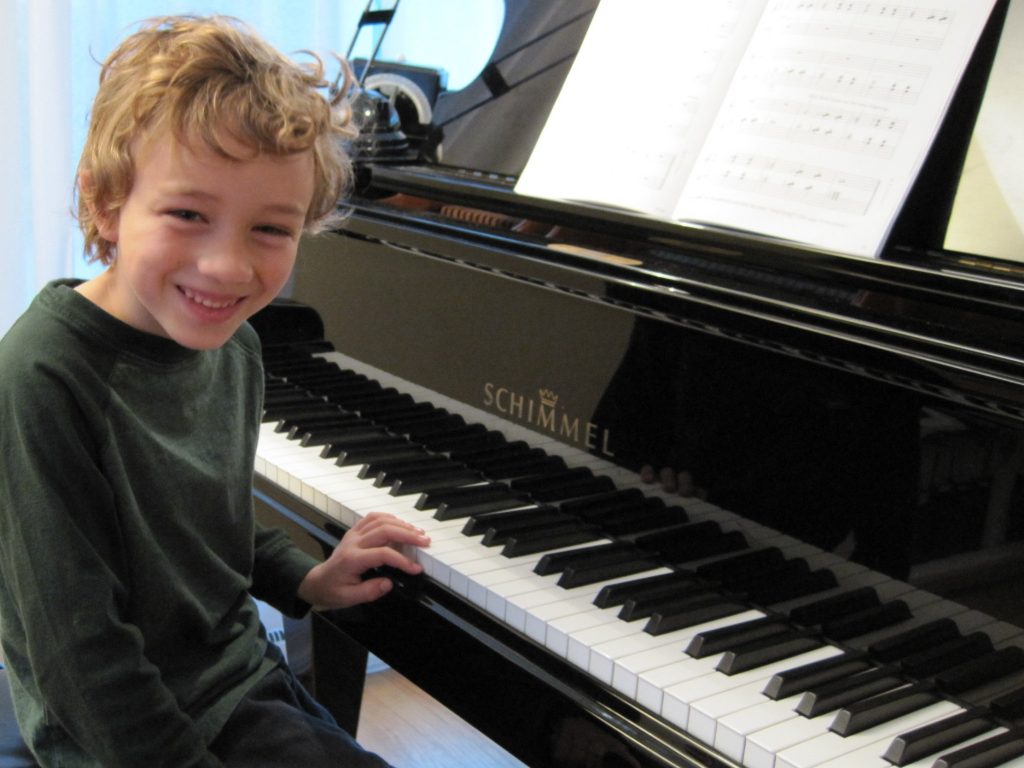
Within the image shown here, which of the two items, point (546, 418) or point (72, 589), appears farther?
point (546, 418)

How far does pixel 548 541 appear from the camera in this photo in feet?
4.37

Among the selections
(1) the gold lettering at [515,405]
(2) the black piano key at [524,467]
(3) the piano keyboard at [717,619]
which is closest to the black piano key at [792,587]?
(3) the piano keyboard at [717,619]

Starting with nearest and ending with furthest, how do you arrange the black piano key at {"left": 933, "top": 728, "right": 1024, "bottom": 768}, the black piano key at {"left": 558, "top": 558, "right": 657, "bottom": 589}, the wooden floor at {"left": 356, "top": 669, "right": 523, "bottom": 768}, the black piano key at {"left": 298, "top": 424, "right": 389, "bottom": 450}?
the black piano key at {"left": 933, "top": 728, "right": 1024, "bottom": 768}
the black piano key at {"left": 558, "top": 558, "right": 657, "bottom": 589}
the black piano key at {"left": 298, "top": 424, "right": 389, "bottom": 450}
the wooden floor at {"left": 356, "top": 669, "right": 523, "bottom": 768}

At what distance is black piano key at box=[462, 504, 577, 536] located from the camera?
4.48 feet

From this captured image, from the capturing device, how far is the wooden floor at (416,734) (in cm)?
246

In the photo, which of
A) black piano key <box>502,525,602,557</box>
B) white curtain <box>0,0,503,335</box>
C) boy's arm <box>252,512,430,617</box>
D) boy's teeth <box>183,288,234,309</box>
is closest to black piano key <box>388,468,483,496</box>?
boy's arm <box>252,512,430,617</box>

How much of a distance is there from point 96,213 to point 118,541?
346 mm

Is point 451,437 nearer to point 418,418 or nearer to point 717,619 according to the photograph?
point 418,418

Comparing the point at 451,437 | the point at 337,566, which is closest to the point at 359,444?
the point at 451,437

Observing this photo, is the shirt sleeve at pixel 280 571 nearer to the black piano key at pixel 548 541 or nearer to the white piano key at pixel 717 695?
the black piano key at pixel 548 541

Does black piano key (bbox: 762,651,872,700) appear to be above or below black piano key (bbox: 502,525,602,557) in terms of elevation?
above

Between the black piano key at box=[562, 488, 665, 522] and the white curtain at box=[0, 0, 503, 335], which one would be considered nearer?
the black piano key at box=[562, 488, 665, 522]

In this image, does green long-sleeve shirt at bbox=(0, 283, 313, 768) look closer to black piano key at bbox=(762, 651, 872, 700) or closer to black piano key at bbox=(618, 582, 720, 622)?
black piano key at bbox=(618, 582, 720, 622)

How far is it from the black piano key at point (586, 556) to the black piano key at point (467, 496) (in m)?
0.17
